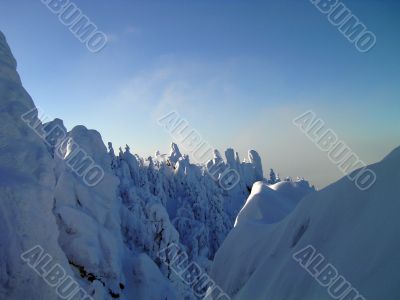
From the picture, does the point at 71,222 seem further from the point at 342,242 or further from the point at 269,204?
the point at 342,242

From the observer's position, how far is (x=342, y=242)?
5156mm

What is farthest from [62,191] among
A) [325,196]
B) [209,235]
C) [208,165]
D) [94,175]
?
[208,165]

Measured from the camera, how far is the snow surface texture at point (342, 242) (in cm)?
400

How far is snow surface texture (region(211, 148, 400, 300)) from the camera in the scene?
4.00 m

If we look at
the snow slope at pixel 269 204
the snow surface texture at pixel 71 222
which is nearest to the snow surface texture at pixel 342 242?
the snow slope at pixel 269 204

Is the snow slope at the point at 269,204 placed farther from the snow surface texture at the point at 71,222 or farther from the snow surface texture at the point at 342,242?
the snow surface texture at the point at 342,242

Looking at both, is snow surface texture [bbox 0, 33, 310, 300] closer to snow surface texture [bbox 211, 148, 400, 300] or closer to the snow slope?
the snow slope

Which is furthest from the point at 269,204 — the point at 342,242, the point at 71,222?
the point at 71,222

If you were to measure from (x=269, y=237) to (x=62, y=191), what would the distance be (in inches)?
507

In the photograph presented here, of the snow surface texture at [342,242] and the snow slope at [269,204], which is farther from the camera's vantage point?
the snow slope at [269,204]

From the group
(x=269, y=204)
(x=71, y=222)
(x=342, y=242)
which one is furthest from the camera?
(x=71, y=222)

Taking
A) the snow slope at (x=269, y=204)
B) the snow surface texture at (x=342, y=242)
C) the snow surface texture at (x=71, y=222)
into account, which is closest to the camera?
the snow surface texture at (x=342, y=242)

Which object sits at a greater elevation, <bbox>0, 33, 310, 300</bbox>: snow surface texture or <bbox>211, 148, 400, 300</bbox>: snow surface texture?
<bbox>211, 148, 400, 300</bbox>: snow surface texture

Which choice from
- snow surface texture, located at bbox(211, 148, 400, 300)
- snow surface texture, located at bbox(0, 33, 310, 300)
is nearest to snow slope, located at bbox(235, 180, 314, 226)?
snow surface texture, located at bbox(0, 33, 310, 300)
